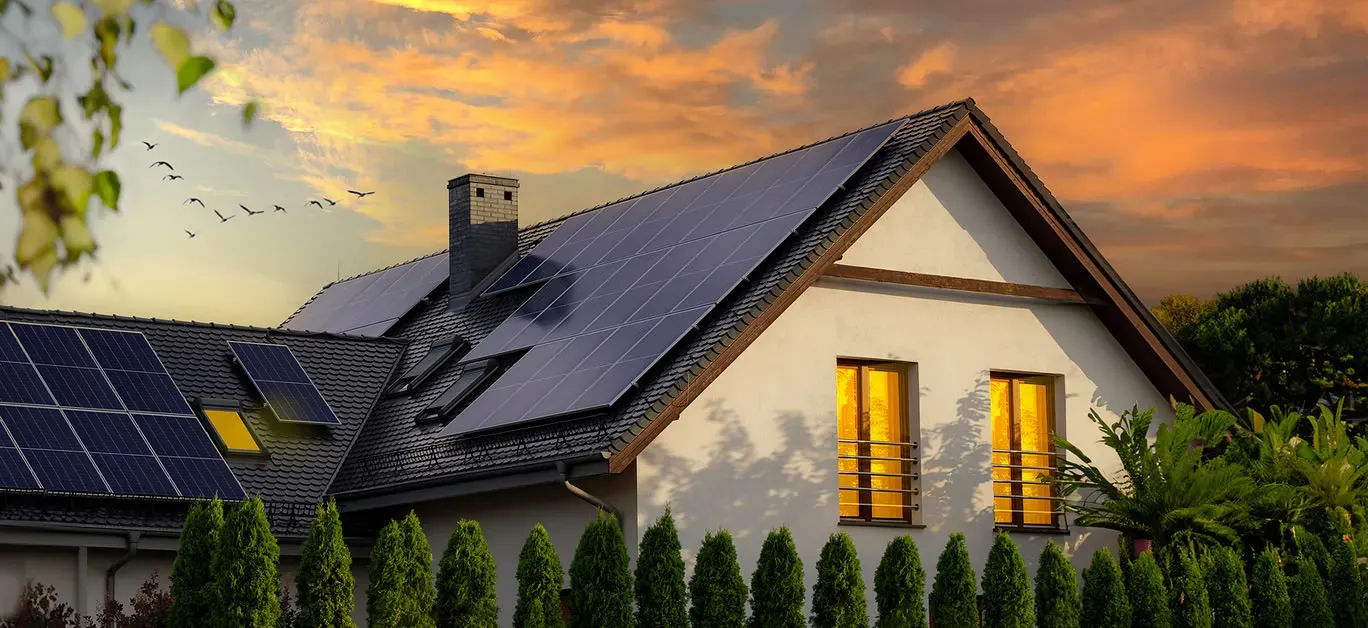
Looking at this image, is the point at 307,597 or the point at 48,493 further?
the point at 48,493

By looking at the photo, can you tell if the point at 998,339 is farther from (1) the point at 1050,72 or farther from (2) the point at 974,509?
(1) the point at 1050,72

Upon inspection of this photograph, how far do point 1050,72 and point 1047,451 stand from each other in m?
8.60

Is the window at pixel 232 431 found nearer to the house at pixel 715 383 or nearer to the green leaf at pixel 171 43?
the house at pixel 715 383

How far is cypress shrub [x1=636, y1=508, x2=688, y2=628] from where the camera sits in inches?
742

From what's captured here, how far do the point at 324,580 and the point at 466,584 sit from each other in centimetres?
149

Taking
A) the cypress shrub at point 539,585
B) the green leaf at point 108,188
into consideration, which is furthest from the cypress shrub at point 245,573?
the green leaf at point 108,188

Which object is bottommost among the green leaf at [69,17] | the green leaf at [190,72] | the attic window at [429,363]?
the green leaf at [190,72]

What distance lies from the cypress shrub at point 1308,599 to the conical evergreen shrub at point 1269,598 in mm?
207

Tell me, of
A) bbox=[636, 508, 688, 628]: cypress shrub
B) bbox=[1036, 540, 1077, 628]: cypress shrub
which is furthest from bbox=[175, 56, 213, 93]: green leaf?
bbox=[1036, 540, 1077, 628]: cypress shrub

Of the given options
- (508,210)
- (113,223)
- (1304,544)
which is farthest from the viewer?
(508,210)

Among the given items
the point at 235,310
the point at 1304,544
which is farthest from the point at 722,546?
the point at 235,310

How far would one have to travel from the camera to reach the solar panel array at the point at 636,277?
845 inches

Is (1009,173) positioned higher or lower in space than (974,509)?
higher

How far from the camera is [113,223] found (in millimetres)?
5848
